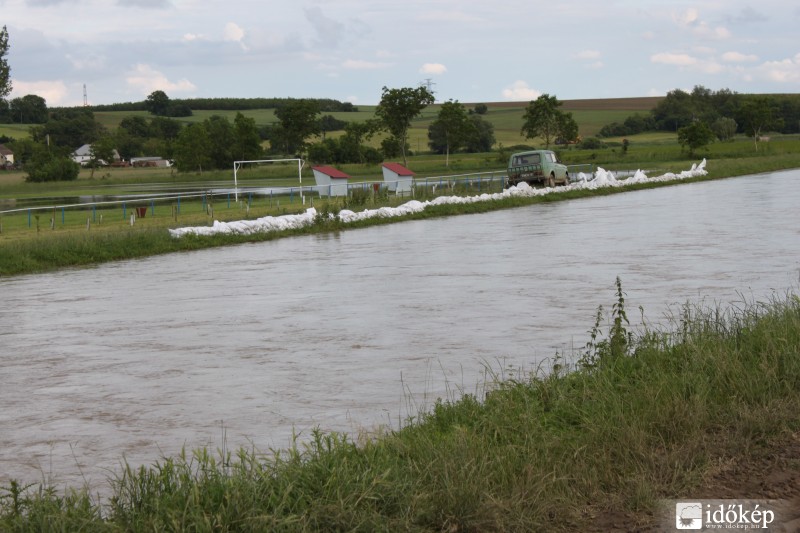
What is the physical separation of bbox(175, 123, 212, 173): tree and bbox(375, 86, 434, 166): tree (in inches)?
965

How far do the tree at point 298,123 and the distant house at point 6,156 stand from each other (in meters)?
62.2

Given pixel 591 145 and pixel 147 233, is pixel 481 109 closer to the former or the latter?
pixel 591 145

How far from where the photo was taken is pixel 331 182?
176 ft

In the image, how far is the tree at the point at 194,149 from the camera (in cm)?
11288

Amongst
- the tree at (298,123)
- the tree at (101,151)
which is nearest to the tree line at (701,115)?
the tree at (298,123)

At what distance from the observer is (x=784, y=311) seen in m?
10.5

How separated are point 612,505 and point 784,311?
17.2 ft

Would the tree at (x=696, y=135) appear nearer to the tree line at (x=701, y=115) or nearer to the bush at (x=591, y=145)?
the bush at (x=591, y=145)

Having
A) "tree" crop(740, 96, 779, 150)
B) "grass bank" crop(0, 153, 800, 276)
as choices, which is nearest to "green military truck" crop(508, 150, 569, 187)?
"grass bank" crop(0, 153, 800, 276)

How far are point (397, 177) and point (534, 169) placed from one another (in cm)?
754

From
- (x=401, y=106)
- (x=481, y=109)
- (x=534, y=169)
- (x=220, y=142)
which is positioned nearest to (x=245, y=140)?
(x=220, y=142)

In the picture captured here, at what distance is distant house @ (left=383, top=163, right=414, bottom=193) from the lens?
167 feet

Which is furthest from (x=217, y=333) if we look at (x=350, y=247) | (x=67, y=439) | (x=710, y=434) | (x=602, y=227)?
(x=602, y=227)

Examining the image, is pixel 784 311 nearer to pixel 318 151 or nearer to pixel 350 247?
pixel 350 247
